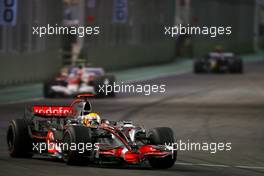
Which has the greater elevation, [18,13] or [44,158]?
[18,13]

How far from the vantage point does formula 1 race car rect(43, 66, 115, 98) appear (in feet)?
117


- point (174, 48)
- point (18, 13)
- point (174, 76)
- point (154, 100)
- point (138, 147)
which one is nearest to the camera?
point (138, 147)

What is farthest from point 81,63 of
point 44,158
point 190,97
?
point 44,158

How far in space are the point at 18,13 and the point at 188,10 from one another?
30.1 metres

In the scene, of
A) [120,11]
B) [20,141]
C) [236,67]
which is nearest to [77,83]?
[120,11]

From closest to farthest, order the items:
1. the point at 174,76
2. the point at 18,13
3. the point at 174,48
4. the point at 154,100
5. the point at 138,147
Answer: the point at 138,147, the point at 154,100, the point at 18,13, the point at 174,76, the point at 174,48

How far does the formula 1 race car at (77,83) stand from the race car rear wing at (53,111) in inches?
656

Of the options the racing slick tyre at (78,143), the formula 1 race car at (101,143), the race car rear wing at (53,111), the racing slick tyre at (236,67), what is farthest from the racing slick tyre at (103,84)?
the racing slick tyre at (236,67)

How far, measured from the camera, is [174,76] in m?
51.8

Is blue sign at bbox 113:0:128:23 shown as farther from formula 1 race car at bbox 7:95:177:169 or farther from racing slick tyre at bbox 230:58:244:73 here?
formula 1 race car at bbox 7:95:177:169

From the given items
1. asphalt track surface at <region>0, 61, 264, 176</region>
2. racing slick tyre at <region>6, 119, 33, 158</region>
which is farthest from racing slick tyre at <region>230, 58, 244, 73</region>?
racing slick tyre at <region>6, 119, 33, 158</region>

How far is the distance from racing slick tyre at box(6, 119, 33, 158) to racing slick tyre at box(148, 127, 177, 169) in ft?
7.76

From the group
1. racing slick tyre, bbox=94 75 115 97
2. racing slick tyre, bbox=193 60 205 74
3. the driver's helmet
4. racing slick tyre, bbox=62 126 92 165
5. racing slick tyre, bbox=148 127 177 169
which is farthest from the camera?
racing slick tyre, bbox=193 60 205 74

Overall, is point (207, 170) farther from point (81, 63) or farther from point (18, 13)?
point (18, 13)
